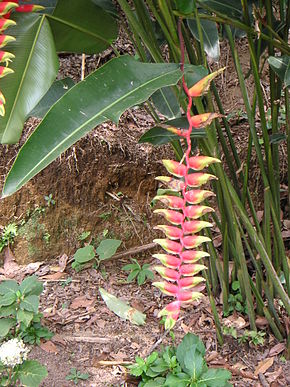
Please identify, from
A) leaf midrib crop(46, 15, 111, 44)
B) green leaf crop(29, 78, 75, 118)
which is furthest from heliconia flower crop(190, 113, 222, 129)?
green leaf crop(29, 78, 75, 118)

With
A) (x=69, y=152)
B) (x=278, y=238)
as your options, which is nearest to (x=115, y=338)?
(x=278, y=238)

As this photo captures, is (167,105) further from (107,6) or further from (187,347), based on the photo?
(187,347)

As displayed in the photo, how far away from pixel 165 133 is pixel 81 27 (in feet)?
0.91

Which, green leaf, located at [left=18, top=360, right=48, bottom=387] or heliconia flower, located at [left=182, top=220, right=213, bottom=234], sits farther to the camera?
green leaf, located at [left=18, top=360, right=48, bottom=387]

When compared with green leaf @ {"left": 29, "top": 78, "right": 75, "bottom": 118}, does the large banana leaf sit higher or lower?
lower

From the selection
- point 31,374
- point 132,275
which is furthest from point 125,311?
point 31,374

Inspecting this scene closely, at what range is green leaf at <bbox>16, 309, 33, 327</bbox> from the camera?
1235mm

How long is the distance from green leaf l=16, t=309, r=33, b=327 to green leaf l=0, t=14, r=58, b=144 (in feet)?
2.01

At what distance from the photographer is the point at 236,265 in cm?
138

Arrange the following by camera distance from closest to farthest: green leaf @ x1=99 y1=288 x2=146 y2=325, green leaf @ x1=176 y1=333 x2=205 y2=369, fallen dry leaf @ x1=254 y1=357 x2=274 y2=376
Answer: green leaf @ x1=176 y1=333 x2=205 y2=369, fallen dry leaf @ x1=254 y1=357 x2=274 y2=376, green leaf @ x1=99 y1=288 x2=146 y2=325

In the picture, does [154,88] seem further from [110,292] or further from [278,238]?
[110,292]

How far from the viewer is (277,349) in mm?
1325

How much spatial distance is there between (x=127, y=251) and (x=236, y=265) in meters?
0.49

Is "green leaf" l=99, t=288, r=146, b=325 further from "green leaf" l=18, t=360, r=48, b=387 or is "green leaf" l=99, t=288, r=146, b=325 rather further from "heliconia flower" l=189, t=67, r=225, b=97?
"heliconia flower" l=189, t=67, r=225, b=97
